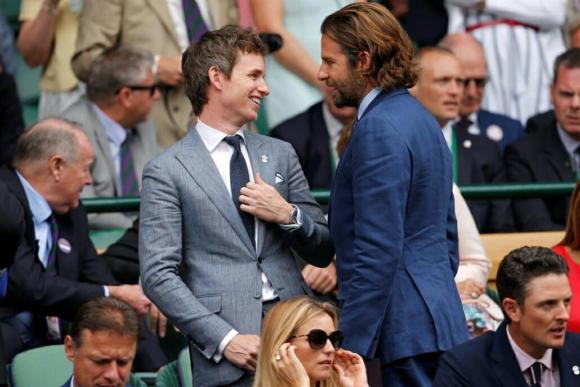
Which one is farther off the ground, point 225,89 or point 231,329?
point 225,89

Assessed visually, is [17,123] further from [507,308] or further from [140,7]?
[507,308]

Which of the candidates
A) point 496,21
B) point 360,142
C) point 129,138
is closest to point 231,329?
point 360,142

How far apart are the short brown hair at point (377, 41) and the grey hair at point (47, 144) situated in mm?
2348

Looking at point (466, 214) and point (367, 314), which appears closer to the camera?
point (367, 314)

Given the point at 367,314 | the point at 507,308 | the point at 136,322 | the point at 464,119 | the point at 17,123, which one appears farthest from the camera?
the point at 464,119

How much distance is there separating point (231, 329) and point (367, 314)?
1.61 ft

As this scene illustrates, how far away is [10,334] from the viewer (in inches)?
298

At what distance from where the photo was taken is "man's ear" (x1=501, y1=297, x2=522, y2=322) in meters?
6.35

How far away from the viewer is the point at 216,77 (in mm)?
6105

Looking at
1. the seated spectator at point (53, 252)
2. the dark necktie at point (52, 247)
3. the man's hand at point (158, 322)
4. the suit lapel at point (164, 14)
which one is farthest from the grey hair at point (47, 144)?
the suit lapel at point (164, 14)

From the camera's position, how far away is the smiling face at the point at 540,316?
630cm

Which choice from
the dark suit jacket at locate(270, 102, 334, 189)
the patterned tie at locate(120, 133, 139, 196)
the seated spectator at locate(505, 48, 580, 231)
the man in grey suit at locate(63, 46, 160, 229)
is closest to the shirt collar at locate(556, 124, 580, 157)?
the seated spectator at locate(505, 48, 580, 231)

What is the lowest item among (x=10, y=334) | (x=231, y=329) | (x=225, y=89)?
(x=10, y=334)

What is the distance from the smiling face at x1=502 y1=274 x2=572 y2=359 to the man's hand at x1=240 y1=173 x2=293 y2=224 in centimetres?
101
